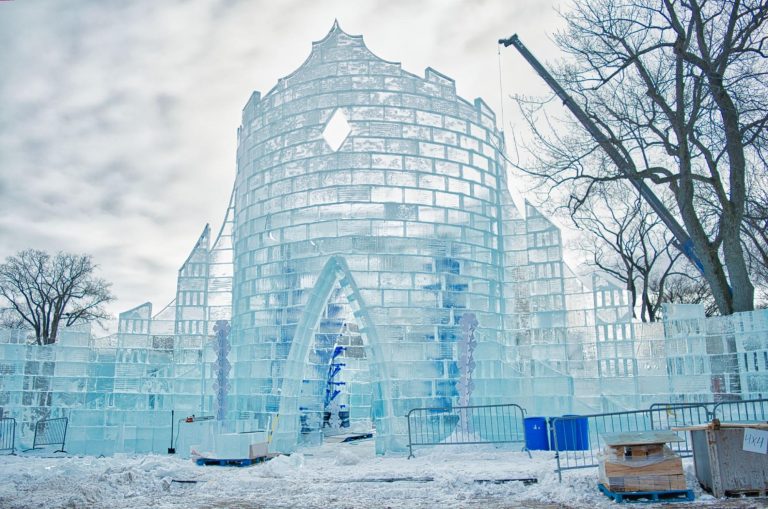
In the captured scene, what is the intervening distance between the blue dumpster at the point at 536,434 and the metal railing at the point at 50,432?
11.0 m

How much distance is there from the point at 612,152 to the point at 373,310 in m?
6.39

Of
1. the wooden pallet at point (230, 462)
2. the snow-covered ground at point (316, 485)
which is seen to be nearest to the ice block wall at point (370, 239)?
the wooden pallet at point (230, 462)

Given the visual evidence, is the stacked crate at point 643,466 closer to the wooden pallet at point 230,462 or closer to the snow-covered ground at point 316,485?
the snow-covered ground at point 316,485

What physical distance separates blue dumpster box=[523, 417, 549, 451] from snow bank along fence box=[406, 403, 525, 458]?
661 mm

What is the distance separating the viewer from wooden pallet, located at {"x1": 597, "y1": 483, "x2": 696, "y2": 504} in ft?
27.5

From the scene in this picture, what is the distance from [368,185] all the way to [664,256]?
2083 cm

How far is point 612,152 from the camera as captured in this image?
1528cm

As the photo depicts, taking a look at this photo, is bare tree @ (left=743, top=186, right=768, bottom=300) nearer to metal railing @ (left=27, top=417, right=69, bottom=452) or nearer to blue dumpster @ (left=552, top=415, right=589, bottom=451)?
blue dumpster @ (left=552, top=415, right=589, bottom=451)

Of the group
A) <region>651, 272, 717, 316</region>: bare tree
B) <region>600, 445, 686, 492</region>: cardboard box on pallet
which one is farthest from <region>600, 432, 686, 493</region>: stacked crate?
<region>651, 272, 717, 316</region>: bare tree

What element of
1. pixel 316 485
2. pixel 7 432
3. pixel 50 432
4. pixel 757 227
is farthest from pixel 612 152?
pixel 7 432

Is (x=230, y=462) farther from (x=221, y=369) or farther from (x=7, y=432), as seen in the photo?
(x=7, y=432)

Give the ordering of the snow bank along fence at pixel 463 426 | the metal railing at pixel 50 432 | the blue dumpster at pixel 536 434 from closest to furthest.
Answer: the blue dumpster at pixel 536 434, the snow bank along fence at pixel 463 426, the metal railing at pixel 50 432

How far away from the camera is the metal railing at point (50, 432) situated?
1669cm

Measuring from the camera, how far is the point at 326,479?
10703 mm
